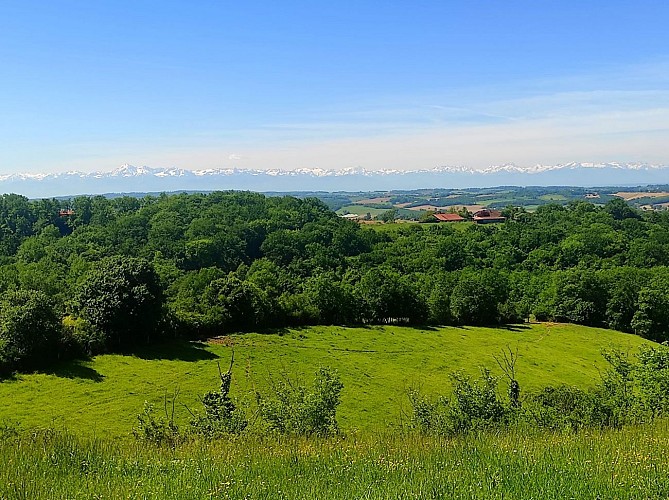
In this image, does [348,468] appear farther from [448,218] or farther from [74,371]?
[448,218]

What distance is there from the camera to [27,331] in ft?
121

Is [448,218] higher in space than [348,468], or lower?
lower

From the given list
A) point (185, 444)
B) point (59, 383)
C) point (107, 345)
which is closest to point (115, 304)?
point (107, 345)

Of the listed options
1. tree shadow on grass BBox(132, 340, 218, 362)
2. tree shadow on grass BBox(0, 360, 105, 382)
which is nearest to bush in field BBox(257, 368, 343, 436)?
tree shadow on grass BBox(0, 360, 105, 382)

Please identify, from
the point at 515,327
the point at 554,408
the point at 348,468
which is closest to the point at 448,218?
the point at 515,327

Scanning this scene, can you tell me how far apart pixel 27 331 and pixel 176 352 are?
11.8m

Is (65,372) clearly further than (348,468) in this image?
Yes

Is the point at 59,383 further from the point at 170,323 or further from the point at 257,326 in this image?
the point at 257,326

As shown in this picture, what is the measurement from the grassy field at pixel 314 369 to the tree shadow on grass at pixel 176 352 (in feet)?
0.29

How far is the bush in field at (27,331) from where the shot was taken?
36.4m

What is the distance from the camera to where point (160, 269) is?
73.8 m

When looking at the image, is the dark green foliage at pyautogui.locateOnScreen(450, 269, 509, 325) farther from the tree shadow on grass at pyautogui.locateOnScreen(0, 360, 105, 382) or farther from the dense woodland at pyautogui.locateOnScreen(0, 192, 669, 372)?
the tree shadow on grass at pyautogui.locateOnScreen(0, 360, 105, 382)

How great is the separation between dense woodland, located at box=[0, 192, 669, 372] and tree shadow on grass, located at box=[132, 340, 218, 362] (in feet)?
6.47

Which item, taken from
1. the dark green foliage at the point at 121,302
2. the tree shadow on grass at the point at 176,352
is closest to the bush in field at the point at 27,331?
the dark green foliage at the point at 121,302
